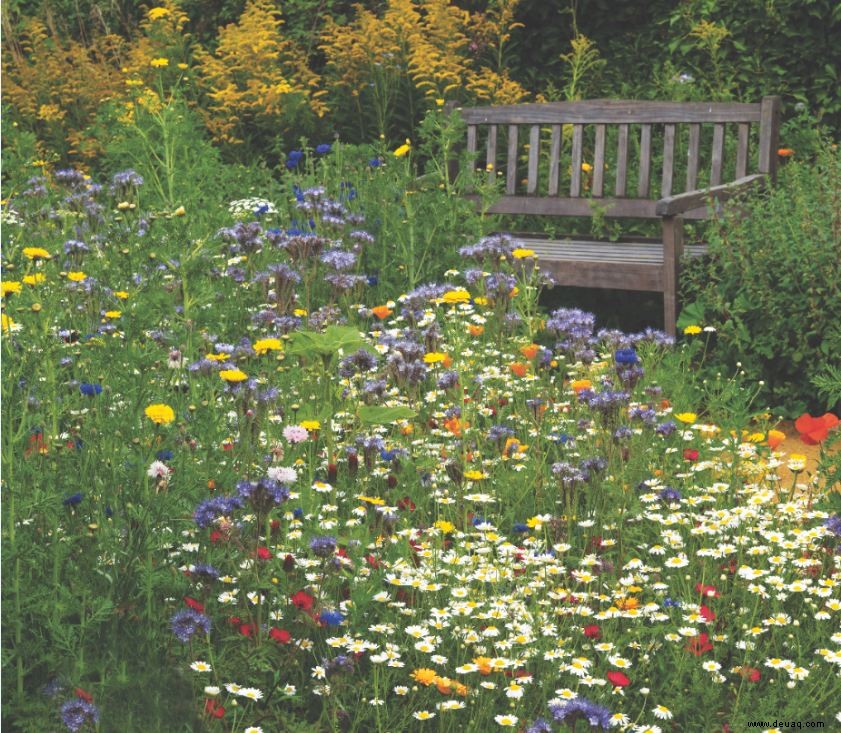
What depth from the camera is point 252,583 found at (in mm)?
2645

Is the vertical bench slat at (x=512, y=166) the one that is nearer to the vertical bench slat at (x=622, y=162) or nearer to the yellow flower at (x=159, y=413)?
the vertical bench slat at (x=622, y=162)

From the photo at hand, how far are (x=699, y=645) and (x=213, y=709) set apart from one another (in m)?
1.15

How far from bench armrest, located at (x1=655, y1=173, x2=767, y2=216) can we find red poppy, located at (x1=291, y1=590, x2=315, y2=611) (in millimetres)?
3702

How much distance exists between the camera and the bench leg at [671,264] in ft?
19.2

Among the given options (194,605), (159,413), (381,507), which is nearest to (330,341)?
(381,507)

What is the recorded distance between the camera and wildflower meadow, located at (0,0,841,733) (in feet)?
8.19

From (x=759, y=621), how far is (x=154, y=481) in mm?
1527

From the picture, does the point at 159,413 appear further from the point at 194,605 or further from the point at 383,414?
the point at 383,414

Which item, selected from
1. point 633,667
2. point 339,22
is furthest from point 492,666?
point 339,22

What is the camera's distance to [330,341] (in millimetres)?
3500

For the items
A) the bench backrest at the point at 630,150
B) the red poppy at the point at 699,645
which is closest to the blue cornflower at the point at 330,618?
the red poppy at the point at 699,645

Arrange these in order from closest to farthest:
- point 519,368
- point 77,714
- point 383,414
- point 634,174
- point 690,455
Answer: point 77,714 → point 383,414 → point 690,455 → point 519,368 → point 634,174

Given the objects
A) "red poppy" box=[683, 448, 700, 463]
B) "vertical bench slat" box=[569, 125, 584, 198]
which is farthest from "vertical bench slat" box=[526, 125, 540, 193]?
"red poppy" box=[683, 448, 700, 463]

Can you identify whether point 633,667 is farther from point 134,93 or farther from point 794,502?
point 134,93
